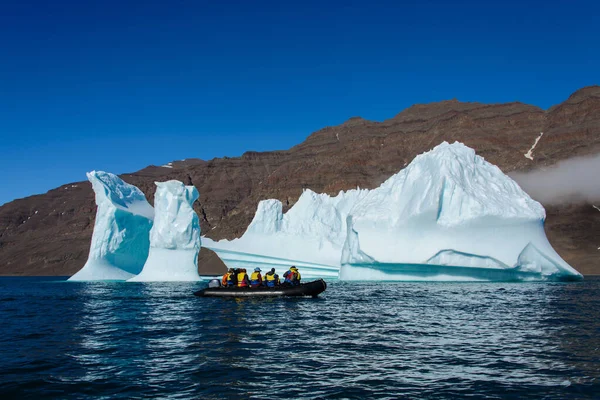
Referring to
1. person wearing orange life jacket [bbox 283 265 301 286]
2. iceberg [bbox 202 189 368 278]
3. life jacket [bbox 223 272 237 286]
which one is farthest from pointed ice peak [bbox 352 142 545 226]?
life jacket [bbox 223 272 237 286]

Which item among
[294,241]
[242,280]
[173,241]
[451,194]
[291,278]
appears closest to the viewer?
[242,280]

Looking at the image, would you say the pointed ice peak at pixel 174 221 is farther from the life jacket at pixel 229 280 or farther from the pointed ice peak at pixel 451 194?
the life jacket at pixel 229 280

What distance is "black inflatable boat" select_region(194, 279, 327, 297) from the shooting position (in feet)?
82.5

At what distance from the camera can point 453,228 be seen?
33.0 metres

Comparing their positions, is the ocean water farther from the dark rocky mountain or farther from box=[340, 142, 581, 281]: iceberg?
the dark rocky mountain

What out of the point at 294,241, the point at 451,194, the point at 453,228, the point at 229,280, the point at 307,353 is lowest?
the point at 307,353

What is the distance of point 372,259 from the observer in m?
35.4

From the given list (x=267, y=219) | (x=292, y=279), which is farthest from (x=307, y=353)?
(x=267, y=219)

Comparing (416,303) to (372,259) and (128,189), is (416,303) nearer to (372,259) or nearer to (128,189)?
(372,259)

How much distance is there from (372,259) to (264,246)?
633 inches

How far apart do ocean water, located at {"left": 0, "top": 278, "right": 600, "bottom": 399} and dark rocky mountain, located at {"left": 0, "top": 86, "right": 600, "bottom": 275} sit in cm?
7201

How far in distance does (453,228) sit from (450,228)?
17 cm

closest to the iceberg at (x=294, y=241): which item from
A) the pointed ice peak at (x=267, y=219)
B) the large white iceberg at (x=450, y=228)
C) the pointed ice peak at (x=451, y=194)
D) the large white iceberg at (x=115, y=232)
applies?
the pointed ice peak at (x=267, y=219)

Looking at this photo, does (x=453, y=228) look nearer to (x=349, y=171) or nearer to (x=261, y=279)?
(x=261, y=279)
